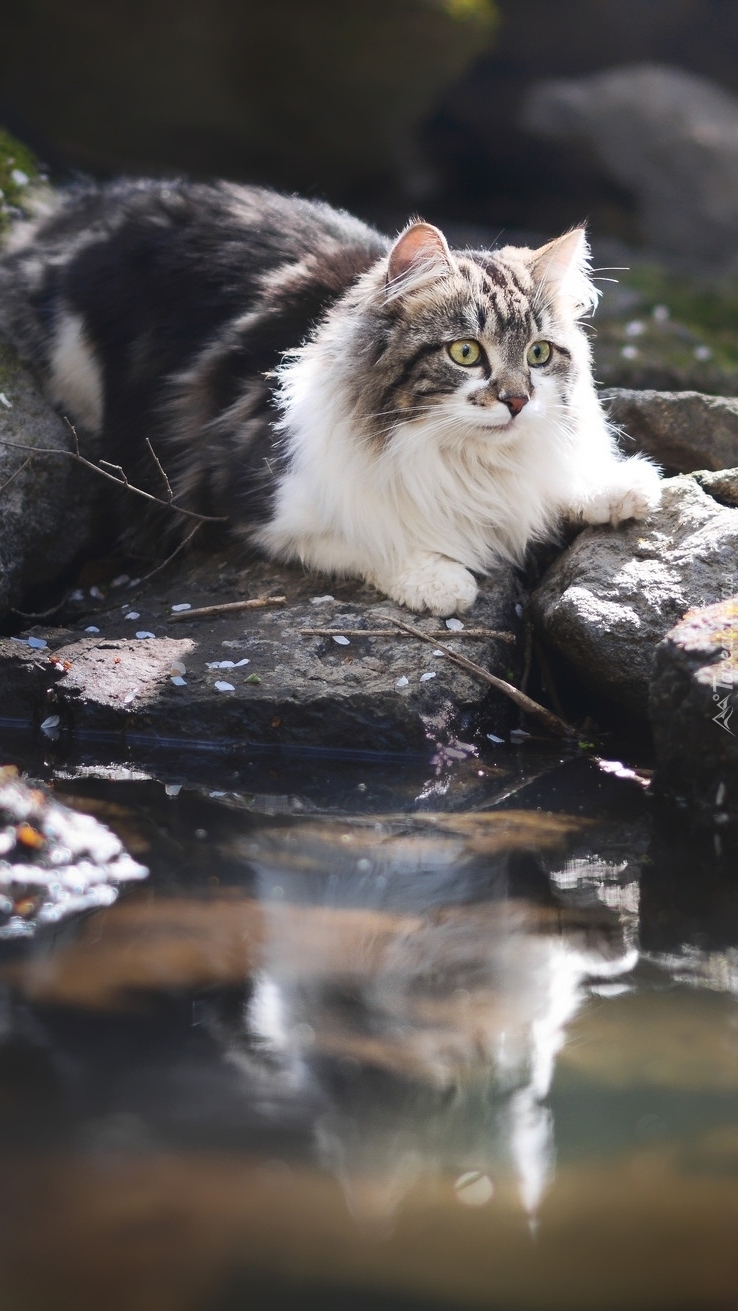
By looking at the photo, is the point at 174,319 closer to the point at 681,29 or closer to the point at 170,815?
the point at 170,815

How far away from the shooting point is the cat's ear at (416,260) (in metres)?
2.96

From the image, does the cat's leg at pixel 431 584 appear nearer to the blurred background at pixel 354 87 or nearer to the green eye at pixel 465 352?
the green eye at pixel 465 352

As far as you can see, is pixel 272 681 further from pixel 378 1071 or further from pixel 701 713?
pixel 378 1071

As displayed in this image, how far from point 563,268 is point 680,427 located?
2.46 ft

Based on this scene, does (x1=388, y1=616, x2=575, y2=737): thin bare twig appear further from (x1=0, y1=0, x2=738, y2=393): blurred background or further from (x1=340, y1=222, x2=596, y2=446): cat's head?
(x1=0, y1=0, x2=738, y2=393): blurred background

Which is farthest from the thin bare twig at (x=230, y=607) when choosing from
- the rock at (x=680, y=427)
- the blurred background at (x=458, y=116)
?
the blurred background at (x=458, y=116)

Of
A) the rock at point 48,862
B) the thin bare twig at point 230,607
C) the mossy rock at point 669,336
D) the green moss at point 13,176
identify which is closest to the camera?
the rock at point 48,862

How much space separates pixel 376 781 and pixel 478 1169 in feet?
A: 4.62

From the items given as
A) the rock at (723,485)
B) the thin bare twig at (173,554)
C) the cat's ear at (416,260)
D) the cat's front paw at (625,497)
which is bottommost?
the thin bare twig at (173,554)

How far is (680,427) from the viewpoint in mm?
3748

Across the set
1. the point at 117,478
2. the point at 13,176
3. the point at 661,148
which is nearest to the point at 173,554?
the point at 117,478

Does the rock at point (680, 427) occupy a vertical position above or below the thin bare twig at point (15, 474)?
above

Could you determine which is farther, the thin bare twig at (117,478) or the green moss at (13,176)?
the green moss at (13,176)

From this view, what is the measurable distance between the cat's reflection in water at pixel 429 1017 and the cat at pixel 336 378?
1130mm
